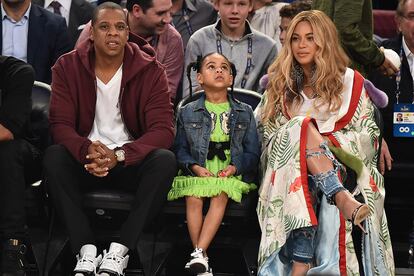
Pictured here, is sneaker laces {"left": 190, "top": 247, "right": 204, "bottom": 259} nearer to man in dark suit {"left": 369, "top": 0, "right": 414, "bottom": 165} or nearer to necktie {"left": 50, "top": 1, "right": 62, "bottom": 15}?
man in dark suit {"left": 369, "top": 0, "right": 414, "bottom": 165}

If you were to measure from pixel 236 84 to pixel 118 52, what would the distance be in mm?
1157

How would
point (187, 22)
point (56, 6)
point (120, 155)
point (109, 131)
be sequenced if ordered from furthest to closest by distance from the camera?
point (56, 6)
point (187, 22)
point (109, 131)
point (120, 155)

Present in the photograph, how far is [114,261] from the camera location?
595 centimetres

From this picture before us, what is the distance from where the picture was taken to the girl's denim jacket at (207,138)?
6410mm

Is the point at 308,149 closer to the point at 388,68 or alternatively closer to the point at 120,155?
the point at 120,155

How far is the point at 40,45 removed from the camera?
7691 millimetres

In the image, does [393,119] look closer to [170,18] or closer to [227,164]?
[227,164]

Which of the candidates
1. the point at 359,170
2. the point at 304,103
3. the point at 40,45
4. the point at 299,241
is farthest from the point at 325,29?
the point at 40,45

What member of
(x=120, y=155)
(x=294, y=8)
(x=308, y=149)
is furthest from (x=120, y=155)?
(x=294, y=8)

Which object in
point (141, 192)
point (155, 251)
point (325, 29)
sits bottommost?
point (155, 251)

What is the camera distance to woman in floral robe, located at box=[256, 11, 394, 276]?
6.05 meters

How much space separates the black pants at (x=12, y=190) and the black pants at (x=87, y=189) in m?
0.15

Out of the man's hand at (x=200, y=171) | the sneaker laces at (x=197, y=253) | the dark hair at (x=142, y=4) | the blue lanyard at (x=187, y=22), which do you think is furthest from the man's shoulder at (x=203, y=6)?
the sneaker laces at (x=197, y=253)

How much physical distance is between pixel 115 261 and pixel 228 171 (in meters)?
0.84
